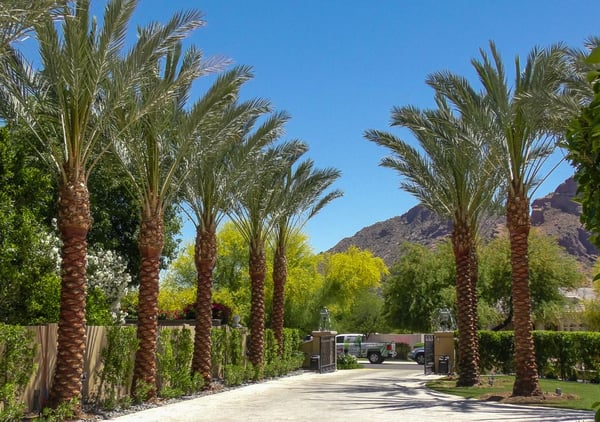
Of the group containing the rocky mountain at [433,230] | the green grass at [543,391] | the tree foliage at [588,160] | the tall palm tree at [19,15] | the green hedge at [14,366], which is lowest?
the green grass at [543,391]

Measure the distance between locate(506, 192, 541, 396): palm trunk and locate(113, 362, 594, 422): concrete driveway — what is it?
176cm

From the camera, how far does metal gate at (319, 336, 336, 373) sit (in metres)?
34.8

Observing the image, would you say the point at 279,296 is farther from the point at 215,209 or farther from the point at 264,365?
the point at 215,209

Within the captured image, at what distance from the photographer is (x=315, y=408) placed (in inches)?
683

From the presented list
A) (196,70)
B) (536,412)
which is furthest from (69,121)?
(536,412)

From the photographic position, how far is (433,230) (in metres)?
152

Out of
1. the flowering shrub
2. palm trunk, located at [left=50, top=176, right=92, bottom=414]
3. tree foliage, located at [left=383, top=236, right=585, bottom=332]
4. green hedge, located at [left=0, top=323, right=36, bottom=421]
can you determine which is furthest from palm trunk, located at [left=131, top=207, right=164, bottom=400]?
tree foliage, located at [left=383, top=236, right=585, bottom=332]

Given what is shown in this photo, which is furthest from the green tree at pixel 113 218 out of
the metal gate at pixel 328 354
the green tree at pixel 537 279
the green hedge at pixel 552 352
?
the green tree at pixel 537 279

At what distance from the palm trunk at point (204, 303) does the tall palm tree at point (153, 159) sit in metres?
3.61

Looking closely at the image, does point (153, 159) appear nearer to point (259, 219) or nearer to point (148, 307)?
point (148, 307)

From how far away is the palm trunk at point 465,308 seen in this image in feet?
77.9

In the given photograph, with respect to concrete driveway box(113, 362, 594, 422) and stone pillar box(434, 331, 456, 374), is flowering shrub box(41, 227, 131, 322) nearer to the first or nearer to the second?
concrete driveway box(113, 362, 594, 422)

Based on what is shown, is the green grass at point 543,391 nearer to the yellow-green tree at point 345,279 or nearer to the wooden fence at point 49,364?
the wooden fence at point 49,364

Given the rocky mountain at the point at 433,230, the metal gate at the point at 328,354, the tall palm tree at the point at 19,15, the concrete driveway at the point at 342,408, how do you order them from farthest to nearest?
the rocky mountain at the point at 433,230, the metal gate at the point at 328,354, the concrete driveway at the point at 342,408, the tall palm tree at the point at 19,15
